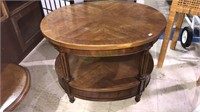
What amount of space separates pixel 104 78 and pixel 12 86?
68cm

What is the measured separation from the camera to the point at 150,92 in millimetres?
1591

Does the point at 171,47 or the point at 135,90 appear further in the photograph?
the point at 171,47

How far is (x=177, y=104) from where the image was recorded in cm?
147

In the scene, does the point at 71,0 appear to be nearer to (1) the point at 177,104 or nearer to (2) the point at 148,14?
(2) the point at 148,14

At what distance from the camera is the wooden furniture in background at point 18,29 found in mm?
1731

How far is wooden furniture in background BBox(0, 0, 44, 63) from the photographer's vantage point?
5.68 feet

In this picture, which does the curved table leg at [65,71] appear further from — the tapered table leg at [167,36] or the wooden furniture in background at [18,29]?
the tapered table leg at [167,36]

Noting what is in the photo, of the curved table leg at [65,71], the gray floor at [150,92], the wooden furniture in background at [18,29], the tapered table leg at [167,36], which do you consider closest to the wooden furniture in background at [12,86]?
the curved table leg at [65,71]

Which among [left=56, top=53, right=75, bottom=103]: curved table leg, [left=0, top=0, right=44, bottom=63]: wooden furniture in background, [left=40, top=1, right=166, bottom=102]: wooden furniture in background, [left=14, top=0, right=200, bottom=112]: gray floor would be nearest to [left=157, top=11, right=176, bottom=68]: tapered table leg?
[left=14, top=0, right=200, bottom=112]: gray floor

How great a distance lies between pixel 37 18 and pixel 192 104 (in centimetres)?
196

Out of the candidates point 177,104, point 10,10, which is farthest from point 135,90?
point 10,10

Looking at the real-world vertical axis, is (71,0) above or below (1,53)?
above

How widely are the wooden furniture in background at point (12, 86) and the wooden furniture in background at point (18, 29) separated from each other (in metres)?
0.72

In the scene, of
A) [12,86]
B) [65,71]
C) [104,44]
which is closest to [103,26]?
[104,44]
